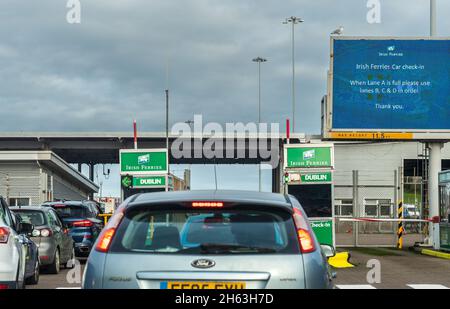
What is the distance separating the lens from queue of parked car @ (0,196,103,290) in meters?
9.32

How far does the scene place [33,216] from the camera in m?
16.2

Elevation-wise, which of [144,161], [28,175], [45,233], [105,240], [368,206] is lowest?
[368,206]

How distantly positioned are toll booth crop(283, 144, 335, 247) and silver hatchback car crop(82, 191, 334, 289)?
1479 cm

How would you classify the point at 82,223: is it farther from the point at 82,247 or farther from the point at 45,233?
the point at 45,233

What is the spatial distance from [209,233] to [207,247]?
0.20 metres

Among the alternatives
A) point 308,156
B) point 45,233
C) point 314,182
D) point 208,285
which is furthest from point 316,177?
point 208,285

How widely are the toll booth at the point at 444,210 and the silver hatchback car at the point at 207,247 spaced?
62.9 feet

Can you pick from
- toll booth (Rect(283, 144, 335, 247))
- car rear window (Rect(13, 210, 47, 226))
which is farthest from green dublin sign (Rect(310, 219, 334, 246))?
car rear window (Rect(13, 210, 47, 226))

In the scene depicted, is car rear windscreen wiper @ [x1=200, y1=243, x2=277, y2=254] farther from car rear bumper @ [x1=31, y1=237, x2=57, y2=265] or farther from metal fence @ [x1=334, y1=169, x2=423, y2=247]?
metal fence @ [x1=334, y1=169, x2=423, y2=247]

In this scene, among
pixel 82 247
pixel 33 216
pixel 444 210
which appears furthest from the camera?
pixel 444 210

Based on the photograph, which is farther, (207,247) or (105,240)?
(105,240)

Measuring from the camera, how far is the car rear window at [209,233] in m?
5.56

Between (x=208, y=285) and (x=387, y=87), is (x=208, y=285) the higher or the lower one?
the lower one
